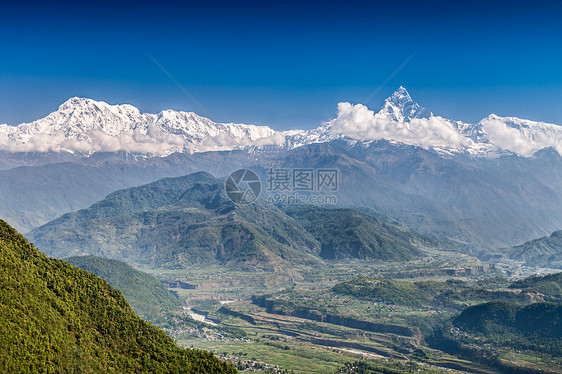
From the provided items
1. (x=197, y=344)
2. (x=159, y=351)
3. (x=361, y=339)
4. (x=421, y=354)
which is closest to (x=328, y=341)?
(x=361, y=339)

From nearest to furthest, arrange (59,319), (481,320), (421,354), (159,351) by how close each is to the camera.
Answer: (59,319) → (159,351) → (421,354) → (481,320)

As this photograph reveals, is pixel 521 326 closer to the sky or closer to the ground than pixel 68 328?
closer to the ground

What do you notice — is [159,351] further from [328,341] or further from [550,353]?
[550,353]

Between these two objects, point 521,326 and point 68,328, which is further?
point 521,326

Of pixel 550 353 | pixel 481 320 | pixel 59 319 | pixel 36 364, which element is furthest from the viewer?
pixel 481 320

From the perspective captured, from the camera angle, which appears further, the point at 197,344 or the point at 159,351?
the point at 197,344

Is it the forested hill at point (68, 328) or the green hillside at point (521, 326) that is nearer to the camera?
the forested hill at point (68, 328)

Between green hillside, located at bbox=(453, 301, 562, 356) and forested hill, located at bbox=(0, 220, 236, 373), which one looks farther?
green hillside, located at bbox=(453, 301, 562, 356)

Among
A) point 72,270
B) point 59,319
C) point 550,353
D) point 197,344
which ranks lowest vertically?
point 197,344
